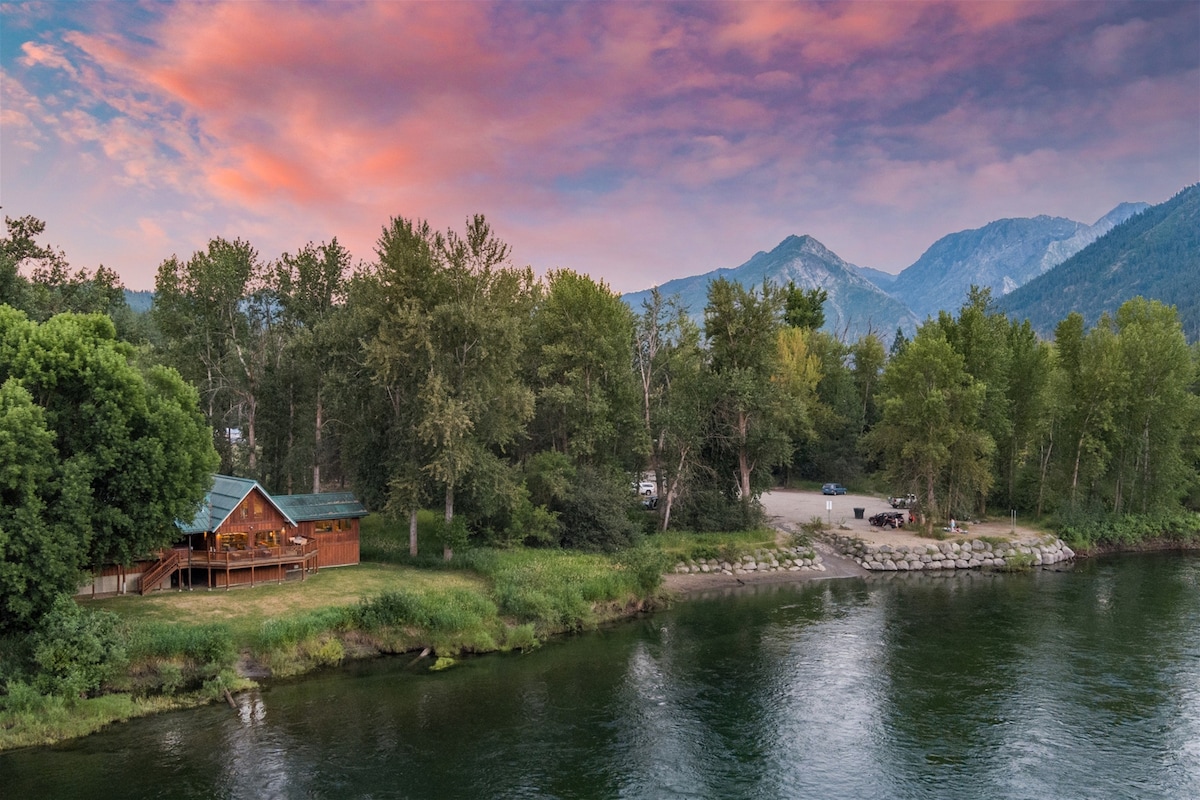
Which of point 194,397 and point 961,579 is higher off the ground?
point 194,397

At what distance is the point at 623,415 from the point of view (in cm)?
5197

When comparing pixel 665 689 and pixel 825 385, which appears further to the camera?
pixel 825 385

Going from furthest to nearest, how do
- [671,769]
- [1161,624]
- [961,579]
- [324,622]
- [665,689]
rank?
[961,579], [1161,624], [324,622], [665,689], [671,769]

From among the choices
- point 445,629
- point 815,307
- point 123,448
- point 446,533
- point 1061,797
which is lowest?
point 1061,797

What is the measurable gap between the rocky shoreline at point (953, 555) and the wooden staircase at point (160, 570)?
40863 mm

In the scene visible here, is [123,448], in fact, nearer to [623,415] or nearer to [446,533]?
[446,533]

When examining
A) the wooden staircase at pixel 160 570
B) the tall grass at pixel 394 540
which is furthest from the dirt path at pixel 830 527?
the wooden staircase at pixel 160 570

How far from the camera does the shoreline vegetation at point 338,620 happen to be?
24.4 metres

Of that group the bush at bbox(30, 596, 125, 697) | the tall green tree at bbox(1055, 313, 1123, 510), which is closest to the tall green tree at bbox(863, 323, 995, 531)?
the tall green tree at bbox(1055, 313, 1123, 510)

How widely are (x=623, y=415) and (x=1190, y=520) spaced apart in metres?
44.9

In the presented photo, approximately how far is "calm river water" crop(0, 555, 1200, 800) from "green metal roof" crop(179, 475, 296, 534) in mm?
9851

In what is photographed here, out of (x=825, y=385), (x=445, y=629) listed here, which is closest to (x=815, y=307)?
(x=825, y=385)

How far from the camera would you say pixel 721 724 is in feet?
80.9

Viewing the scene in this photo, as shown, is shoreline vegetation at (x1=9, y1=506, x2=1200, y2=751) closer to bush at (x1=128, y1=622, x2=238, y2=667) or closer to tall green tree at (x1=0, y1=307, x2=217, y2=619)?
bush at (x1=128, y1=622, x2=238, y2=667)
